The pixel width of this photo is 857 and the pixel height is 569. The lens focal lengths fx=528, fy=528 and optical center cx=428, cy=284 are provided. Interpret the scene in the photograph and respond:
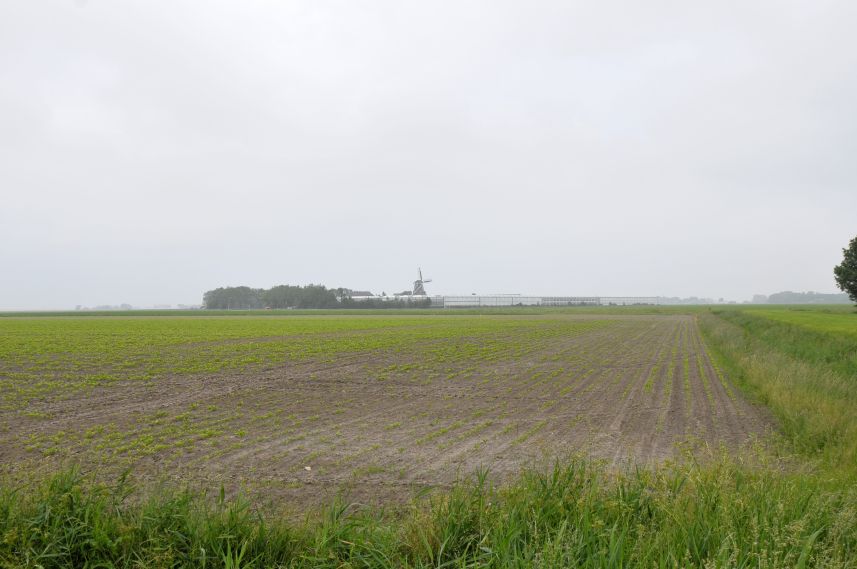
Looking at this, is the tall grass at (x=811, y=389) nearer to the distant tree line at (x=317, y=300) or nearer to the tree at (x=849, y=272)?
the tree at (x=849, y=272)

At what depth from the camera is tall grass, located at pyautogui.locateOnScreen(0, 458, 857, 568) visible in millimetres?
3934

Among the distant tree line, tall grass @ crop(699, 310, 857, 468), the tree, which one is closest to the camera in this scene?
tall grass @ crop(699, 310, 857, 468)

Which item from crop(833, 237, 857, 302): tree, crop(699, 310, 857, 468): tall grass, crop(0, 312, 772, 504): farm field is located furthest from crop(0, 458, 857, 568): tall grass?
crop(833, 237, 857, 302): tree

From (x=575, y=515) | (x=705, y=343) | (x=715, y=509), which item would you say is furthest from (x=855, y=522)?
(x=705, y=343)

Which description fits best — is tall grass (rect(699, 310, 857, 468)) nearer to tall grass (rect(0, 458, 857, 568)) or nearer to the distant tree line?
tall grass (rect(0, 458, 857, 568))

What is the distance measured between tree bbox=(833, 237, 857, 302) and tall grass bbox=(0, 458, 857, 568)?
230 ft

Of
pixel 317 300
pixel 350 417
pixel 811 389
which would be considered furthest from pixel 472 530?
pixel 317 300

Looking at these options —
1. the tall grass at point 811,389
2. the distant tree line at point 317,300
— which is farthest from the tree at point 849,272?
the distant tree line at point 317,300

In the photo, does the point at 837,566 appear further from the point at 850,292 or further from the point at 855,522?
the point at 850,292

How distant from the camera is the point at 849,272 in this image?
197ft

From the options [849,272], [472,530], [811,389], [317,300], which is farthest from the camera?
[317,300]

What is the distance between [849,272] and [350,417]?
227 ft

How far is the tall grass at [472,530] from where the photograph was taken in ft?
12.9

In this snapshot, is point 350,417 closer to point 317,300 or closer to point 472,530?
point 472,530
